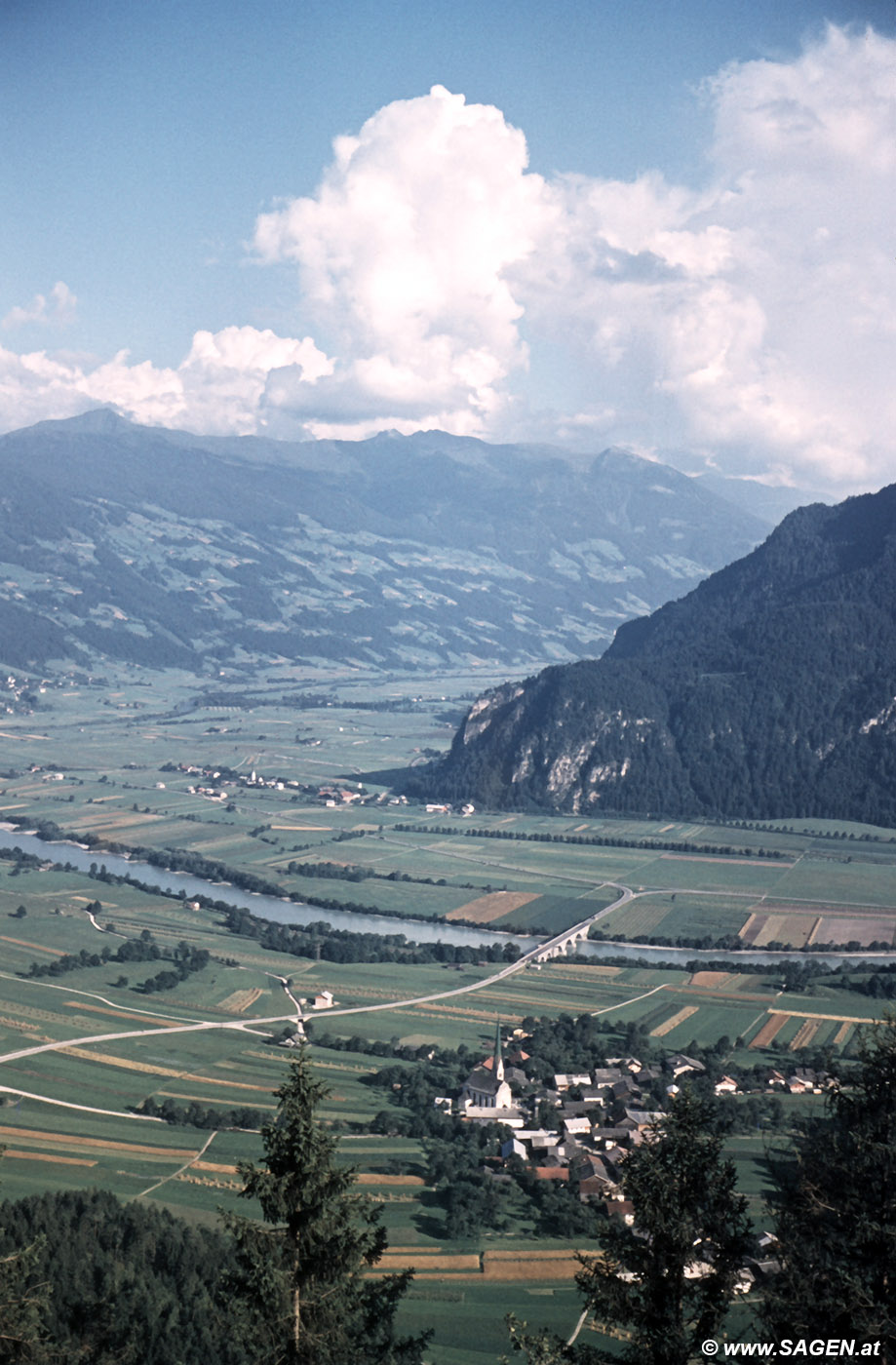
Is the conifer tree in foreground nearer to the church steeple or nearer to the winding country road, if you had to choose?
the church steeple

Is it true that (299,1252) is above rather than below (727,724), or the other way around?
below

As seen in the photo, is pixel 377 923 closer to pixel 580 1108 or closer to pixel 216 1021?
pixel 216 1021

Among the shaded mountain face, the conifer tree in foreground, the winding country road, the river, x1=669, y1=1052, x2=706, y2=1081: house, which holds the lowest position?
the winding country road

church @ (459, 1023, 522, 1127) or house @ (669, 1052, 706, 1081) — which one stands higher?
house @ (669, 1052, 706, 1081)

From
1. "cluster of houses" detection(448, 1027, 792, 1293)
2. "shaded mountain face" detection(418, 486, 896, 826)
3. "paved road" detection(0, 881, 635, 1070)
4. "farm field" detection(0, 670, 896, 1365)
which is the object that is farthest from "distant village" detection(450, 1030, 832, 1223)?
"shaded mountain face" detection(418, 486, 896, 826)

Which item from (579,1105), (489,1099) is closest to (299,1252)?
(489,1099)

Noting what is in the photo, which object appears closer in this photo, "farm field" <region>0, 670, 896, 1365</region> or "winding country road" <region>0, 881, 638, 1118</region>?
"farm field" <region>0, 670, 896, 1365</region>

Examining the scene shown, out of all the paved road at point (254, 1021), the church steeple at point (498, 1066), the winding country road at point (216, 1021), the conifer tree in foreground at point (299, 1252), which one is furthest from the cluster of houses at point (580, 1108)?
the conifer tree in foreground at point (299, 1252)

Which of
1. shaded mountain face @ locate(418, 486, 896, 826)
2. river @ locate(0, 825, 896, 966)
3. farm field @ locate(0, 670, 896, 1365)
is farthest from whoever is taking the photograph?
shaded mountain face @ locate(418, 486, 896, 826)
